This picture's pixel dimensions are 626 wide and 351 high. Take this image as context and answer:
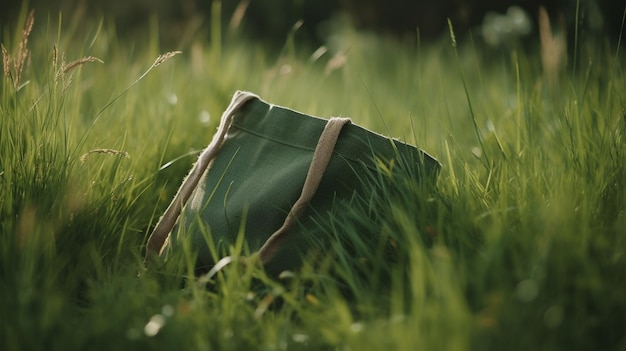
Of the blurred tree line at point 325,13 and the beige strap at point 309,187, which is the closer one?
the beige strap at point 309,187

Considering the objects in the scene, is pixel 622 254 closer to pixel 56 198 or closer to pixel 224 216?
pixel 224 216

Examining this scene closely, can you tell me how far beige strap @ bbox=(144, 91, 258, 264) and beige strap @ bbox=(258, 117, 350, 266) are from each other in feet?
1.04

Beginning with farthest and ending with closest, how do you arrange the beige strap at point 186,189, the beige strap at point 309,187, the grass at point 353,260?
the beige strap at point 186,189 < the beige strap at point 309,187 < the grass at point 353,260

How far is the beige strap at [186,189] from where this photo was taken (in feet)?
6.63

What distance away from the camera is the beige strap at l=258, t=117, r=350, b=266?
72.5 inches

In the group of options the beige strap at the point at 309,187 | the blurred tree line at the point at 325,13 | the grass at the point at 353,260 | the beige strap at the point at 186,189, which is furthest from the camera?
the blurred tree line at the point at 325,13

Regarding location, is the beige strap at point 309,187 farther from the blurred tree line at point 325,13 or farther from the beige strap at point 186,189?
the blurred tree line at point 325,13

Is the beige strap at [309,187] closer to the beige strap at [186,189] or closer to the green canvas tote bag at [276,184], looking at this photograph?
the green canvas tote bag at [276,184]

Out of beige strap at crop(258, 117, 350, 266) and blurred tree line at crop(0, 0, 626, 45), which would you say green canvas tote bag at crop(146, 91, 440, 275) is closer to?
beige strap at crop(258, 117, 350, 266)

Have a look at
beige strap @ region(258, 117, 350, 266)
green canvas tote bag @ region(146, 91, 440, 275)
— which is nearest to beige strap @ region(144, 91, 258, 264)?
green canvas tote bag @ region(146, 91, 440, 275)

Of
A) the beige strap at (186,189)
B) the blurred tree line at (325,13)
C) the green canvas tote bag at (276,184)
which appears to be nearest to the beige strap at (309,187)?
the green canvas tote bag at (276,184)

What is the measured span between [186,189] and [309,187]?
0.42 metres

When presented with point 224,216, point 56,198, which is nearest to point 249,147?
point 224,216

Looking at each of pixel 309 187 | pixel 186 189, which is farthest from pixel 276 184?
pixel 186 189
